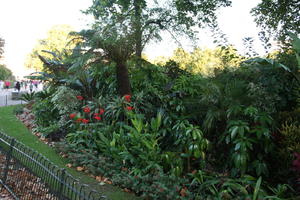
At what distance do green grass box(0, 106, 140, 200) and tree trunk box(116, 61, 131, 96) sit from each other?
2.41 m

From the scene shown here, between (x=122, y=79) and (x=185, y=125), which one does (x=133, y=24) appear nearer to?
(x=122, y=79)

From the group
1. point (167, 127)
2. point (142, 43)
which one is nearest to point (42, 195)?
point (167, 127)

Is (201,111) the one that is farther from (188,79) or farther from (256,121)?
(188,79)

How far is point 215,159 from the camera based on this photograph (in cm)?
535

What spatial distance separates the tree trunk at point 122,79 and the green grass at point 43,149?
2.41m

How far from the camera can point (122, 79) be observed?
7.79 metres

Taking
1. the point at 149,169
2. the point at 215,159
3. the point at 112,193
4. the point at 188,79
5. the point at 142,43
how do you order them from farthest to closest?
the point at 142,43 < the point at 188,79 < the point at 215,159 < the point at 149,169 < the point at 112,193

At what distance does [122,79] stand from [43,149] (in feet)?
8.94

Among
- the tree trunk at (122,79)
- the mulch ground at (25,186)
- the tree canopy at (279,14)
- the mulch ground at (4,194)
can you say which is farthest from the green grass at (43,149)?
the tree canopy at (279,14)

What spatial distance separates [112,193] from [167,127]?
2193 millimetres

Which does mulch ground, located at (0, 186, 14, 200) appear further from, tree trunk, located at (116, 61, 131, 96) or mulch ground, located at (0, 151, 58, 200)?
tree trunk, located at (116, 61, 131, 96)

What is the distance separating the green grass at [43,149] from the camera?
13.9ft

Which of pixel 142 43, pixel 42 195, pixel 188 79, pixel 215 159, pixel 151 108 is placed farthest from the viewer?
pixel 142 43

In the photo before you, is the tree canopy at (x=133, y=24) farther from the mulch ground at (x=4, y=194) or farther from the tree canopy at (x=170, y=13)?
the mulch ground at (x=4, y=194)
